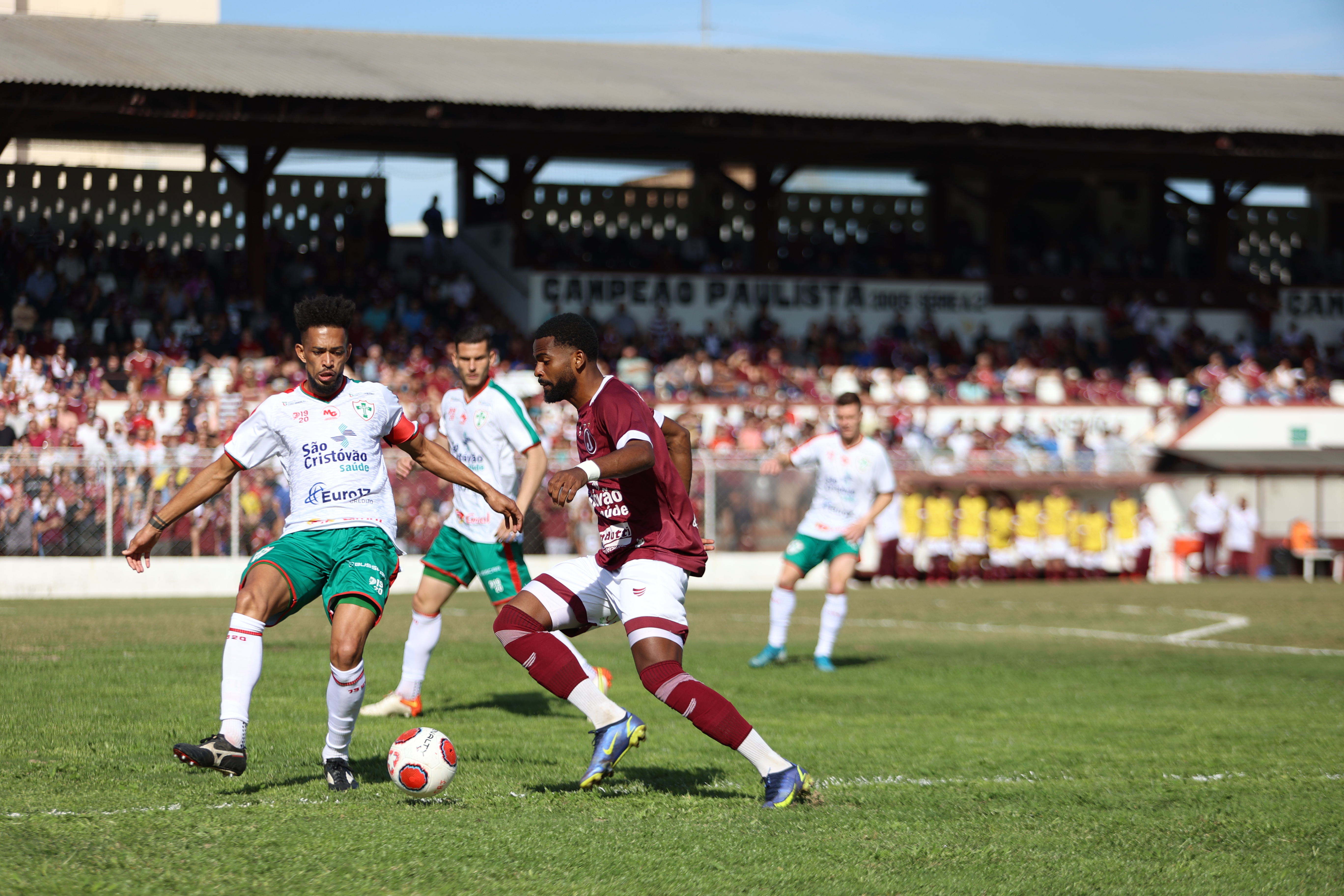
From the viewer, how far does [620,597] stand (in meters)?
6.84

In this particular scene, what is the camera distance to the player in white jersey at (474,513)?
9547mm

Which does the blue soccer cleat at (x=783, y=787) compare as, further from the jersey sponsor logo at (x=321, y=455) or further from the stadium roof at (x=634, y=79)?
the stadium roof at (x=634, y=79)

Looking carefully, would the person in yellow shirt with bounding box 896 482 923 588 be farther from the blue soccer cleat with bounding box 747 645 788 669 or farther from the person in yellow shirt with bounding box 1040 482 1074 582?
the blue soccer cleat with bounding box 747 645 788 669

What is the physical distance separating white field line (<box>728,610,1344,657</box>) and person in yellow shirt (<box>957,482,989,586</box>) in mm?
7683

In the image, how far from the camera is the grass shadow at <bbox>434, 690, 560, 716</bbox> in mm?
9633

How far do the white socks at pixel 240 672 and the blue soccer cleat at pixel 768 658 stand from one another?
21.2ft

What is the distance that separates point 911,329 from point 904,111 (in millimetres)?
5173

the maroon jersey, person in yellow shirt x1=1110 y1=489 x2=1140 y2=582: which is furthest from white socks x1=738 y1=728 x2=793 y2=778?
person in yellow shirt x1=1110 y1=489 x2=1140 y2=582

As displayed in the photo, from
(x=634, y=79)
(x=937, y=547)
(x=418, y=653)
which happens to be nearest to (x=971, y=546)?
(x=937, y=547)

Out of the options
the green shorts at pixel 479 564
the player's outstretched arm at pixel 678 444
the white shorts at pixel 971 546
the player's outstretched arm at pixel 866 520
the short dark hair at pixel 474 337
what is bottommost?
the white shorts at pixel 971 546

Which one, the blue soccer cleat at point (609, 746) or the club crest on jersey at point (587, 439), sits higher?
the club crest on jersey at point (587, 439)

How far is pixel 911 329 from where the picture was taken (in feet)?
115

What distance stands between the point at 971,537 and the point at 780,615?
14935 millimetres

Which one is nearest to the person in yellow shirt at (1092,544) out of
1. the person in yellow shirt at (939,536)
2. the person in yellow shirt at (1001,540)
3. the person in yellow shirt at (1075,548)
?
the person in yellow shirt at (1075,548)
